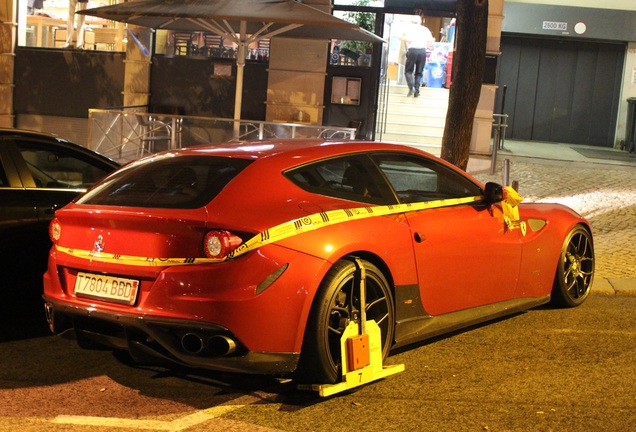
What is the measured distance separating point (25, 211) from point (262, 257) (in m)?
Answer: 2.54

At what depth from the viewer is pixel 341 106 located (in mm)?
19031

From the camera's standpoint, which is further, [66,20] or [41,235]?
[66,20]

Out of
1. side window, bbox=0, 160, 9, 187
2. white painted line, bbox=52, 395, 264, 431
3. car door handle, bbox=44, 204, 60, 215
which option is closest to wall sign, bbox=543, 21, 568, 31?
car door handle, bbox=44, 204, 60, 215

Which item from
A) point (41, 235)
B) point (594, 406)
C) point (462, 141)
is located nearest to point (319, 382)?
point (594, 406)

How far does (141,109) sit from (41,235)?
12.1 meters

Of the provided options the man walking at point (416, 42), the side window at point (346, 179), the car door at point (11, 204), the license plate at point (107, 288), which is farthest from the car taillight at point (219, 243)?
the man walking at point (416, 42)

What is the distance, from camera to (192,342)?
5168 mm

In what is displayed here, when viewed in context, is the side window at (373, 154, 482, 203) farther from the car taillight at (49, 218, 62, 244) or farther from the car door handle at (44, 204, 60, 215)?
the car door handle at (44, 204, 60, 215)

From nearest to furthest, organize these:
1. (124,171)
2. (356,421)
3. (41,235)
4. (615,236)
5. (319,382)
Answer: (356,421)
(319,382)
(124,171)
(41,235)
(615,236)

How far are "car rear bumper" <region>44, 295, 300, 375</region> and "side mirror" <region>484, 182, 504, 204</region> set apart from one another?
7.47 feet

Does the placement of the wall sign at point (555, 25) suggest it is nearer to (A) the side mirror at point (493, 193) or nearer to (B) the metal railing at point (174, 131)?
(B) the metal railing at point (174, 131)

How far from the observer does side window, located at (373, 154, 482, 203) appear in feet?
21.2

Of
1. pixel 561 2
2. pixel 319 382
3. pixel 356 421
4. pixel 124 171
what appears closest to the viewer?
pixel 356 421

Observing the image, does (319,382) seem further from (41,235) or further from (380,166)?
(41,235)
